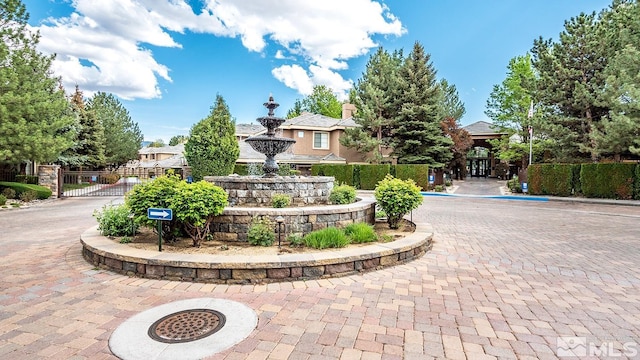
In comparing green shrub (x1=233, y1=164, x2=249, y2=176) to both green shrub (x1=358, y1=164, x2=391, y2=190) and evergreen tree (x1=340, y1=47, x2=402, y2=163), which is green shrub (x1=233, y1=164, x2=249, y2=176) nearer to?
evergreen tree (x1=340, y1=47, x2=402, y2=163)

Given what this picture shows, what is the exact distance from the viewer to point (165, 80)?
19031mm

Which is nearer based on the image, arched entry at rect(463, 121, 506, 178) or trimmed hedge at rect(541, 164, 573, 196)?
trimmed hedge at rect(541, 164, 573, 196)

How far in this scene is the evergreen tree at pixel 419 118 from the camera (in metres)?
24.2

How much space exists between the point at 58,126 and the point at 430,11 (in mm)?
19332

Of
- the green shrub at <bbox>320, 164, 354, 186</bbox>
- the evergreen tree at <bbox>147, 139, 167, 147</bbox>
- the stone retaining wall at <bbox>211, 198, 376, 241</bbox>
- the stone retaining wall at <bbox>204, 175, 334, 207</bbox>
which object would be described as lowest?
the stone retaining wall at <bbox>211, 198, 376, 241</bbox>

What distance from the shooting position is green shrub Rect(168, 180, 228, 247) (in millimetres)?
4945

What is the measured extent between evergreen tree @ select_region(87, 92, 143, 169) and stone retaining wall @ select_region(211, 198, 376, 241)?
29.5 meters

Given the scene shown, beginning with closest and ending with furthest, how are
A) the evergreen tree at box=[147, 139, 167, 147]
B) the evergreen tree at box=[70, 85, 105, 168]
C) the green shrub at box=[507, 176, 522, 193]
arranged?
the green shrub at box=[507, 176, 522, 193] < the evergreen tree at box=[70, 85, 105, 168] < the evergreen tree at box=[147, 139, 167, 147]

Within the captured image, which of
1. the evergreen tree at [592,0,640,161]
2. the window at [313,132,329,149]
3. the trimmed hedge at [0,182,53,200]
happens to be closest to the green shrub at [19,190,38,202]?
the trimmed hedge at [0,182,53,200]

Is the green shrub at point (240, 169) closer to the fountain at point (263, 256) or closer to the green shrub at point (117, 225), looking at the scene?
the fountain at point (263, 256)

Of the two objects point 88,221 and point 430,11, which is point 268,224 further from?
point 430,11

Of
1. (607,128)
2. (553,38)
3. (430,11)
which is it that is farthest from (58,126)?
(553,38)

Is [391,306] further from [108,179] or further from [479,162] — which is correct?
[479,162]

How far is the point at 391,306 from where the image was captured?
3.57m
